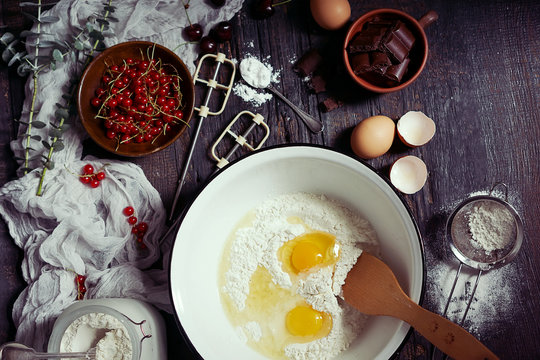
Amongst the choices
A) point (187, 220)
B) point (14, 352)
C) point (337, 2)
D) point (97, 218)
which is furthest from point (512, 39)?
point (14, 352)

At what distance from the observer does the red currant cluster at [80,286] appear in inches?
60.1

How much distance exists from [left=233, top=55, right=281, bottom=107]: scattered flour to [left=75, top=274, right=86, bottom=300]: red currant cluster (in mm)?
824

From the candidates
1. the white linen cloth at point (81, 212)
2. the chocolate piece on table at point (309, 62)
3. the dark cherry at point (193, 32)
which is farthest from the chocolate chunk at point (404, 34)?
the dark cherry at point (193, 32)

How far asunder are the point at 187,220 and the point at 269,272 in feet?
1.14

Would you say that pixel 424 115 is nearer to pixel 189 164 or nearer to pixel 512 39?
pixel 512 39

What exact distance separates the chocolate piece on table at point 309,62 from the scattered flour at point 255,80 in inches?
3.3

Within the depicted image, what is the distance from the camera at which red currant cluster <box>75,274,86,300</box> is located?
1526 millimetres

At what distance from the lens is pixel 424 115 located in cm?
157

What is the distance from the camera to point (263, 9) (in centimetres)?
155

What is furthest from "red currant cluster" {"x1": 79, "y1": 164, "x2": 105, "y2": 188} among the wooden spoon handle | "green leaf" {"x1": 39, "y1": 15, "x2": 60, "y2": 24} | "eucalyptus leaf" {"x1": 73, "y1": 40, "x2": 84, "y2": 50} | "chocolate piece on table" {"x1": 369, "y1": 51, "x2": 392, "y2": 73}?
the wooden spoon handle

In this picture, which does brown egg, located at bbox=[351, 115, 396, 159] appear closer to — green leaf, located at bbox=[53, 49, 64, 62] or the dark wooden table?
the dark wooden table

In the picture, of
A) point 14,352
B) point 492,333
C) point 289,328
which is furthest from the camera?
point 492,333

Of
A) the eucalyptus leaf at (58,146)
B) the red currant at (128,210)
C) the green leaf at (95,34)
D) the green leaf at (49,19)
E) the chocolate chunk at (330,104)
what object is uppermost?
the green leaf at (49,19)

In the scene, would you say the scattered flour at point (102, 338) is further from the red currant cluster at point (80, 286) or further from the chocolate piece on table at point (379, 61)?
the chocolate piece on table at point (379, 61)
